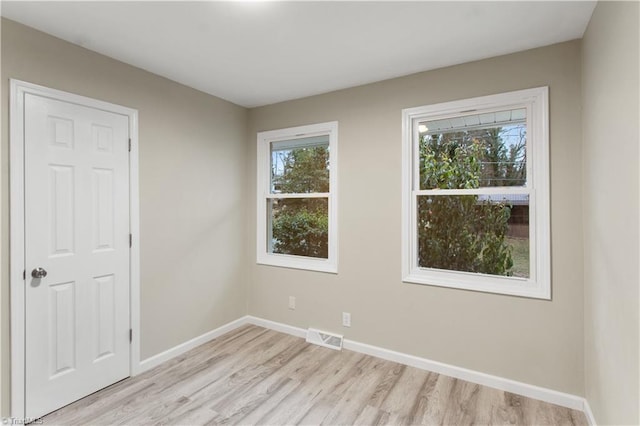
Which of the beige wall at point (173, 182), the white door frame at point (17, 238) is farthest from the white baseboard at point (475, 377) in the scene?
the white door frame at point (17, 238)

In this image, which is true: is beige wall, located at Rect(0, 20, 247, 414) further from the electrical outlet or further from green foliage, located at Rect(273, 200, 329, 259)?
the electrical outlet

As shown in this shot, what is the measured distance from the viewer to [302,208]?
11.3 ft

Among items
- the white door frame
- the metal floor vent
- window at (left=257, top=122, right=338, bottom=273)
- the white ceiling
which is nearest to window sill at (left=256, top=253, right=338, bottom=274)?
window at (left=257, top=122, right=338, bottom=273)

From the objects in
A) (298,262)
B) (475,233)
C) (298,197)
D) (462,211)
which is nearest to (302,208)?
(298,197)

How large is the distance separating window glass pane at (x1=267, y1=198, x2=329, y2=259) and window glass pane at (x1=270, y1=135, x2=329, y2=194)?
14 cm

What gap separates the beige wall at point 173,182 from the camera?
202cm

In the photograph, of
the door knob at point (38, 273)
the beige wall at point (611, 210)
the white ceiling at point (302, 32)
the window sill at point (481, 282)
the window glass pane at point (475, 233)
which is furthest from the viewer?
the window glass pane at point (475, 233)

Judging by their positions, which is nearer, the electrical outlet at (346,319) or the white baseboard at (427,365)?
the white baseboard at (427,365)

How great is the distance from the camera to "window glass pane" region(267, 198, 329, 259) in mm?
3297

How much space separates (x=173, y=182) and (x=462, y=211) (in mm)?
2503

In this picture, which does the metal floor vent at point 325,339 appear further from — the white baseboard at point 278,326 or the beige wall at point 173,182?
the beige wall at point 173,182

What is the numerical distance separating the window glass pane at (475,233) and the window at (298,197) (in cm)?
88

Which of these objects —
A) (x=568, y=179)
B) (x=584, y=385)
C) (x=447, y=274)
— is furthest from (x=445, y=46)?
(x=584, y=385)

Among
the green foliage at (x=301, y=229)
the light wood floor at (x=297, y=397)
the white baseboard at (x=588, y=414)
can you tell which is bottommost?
the light wood floor at (x=297, y=397)
